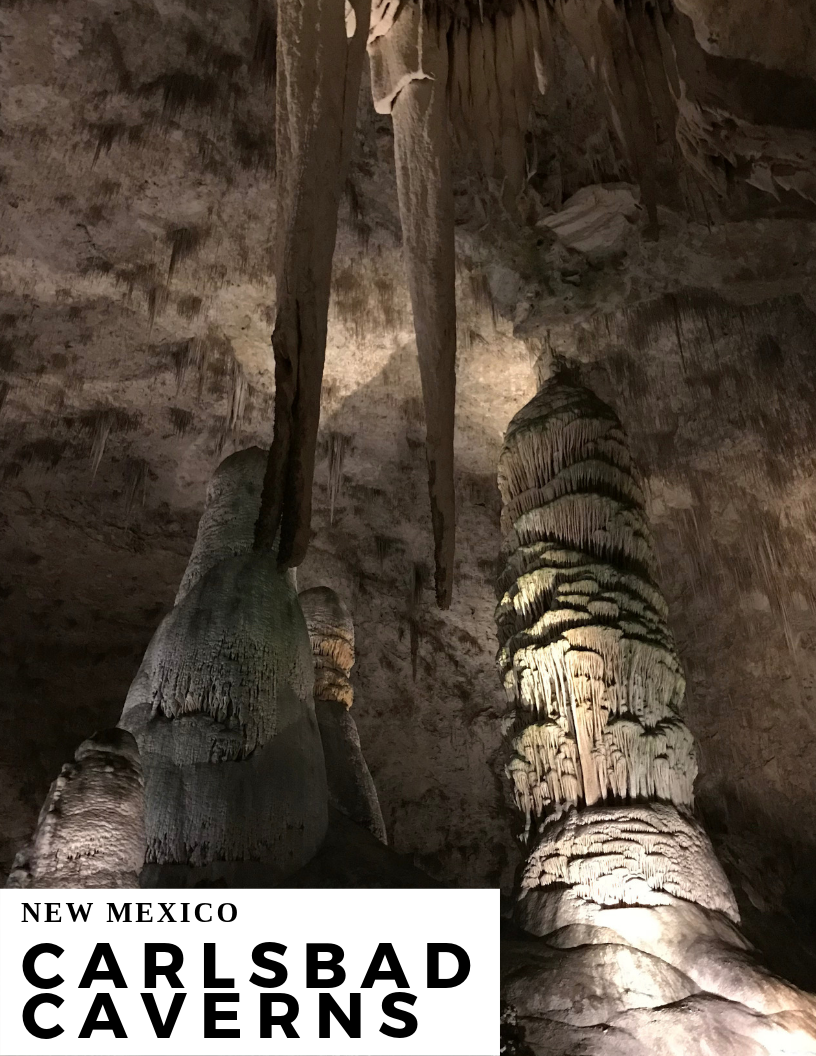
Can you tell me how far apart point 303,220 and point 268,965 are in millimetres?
2240

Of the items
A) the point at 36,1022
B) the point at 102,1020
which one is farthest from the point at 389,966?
the point at 36,1022

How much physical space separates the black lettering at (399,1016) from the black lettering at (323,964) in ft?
0.44

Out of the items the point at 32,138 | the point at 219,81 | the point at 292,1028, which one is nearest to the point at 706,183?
the point at 219,81

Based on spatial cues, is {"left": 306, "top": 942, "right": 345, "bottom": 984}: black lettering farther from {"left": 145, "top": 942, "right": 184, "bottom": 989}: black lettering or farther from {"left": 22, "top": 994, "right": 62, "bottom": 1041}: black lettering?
{"left": 22, "top": 994, "right": 62, "bottom": 1041}: black lettering

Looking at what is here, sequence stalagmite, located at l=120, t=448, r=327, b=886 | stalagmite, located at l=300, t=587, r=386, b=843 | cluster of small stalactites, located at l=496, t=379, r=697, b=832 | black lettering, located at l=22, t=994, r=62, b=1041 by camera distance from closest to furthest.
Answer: black lettering, located at l=22, t=994, r=62, b=1041 < stalagmite, located at l=120, t=448, r=327, b=886 < cluster of small stalactites, located at l=496, t=379, r=697, b=832 < stalagmite, located at l=300, t=587, r=386, b=843

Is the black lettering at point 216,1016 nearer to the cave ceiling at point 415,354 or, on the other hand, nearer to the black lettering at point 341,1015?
the black lettering at point 341,1015

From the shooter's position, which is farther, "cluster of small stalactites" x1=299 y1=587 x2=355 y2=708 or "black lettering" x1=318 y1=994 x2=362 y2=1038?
"cluster of small stalactites" x1=299 y1=587 x2=355 y2=708

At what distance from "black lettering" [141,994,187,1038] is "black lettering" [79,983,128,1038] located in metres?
0.08

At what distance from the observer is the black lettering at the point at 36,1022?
2.31m

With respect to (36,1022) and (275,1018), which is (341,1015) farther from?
(36,1022)

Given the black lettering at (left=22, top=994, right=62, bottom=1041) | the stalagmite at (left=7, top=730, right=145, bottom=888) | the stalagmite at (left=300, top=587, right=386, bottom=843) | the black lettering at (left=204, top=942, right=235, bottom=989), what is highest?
the stalagmite at (left=300, top=587, right=386, bottom=843)

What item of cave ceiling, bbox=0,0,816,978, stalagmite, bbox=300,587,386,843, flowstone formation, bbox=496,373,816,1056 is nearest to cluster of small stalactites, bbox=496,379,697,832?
flowstone formation, bbox=496,373,816,1056

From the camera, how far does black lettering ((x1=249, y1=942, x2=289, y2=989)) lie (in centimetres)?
242

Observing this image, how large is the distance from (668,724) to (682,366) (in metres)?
3.79
